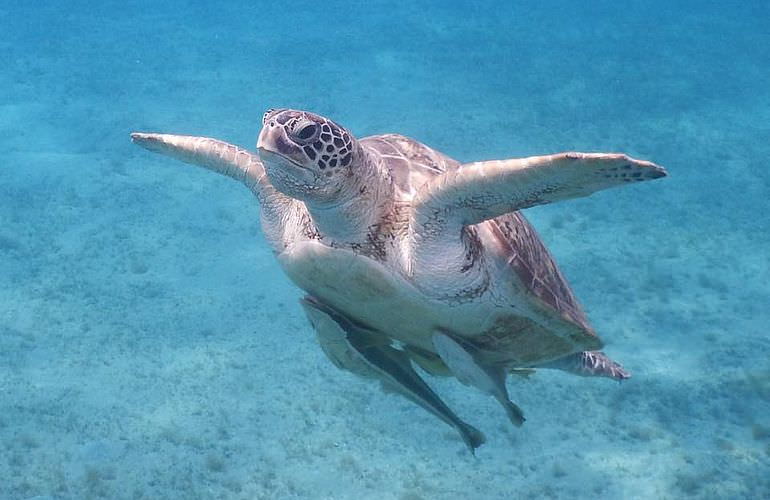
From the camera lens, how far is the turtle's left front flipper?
1885 millimetres

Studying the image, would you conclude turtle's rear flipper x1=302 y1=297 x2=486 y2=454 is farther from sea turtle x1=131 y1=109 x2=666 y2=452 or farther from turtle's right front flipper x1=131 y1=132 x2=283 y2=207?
turtle's right front flipper x1=131 y1=132 x2=283 y2=207

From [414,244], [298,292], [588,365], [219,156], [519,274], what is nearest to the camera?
[414,244]

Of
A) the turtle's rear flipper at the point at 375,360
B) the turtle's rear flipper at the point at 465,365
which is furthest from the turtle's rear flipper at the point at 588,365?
the turtle's rear flipper at the point at 465,365

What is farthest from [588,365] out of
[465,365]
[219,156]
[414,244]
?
[219,156]

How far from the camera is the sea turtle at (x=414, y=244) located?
2137 millimetres

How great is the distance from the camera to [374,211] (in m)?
2.44

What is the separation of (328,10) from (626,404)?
16944 millimetres

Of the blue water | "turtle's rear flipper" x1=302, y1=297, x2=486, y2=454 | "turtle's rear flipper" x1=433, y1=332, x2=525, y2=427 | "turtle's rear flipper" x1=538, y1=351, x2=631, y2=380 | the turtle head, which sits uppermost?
the turtle head

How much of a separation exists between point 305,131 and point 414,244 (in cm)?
60

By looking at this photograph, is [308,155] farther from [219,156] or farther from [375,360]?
[375,360]

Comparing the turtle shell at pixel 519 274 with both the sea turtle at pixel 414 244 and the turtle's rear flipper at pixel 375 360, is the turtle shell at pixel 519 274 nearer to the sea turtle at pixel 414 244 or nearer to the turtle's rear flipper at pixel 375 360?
the sea turtle at pixel 414 244

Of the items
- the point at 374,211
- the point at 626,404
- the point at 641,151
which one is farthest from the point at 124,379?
the point at 641,151

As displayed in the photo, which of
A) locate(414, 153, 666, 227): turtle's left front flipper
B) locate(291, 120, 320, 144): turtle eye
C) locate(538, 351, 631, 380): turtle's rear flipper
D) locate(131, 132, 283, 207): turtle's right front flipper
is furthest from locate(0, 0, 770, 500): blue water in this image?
locate(291, 120, 320, 144): turtle eye

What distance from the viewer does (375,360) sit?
10.1 ft
